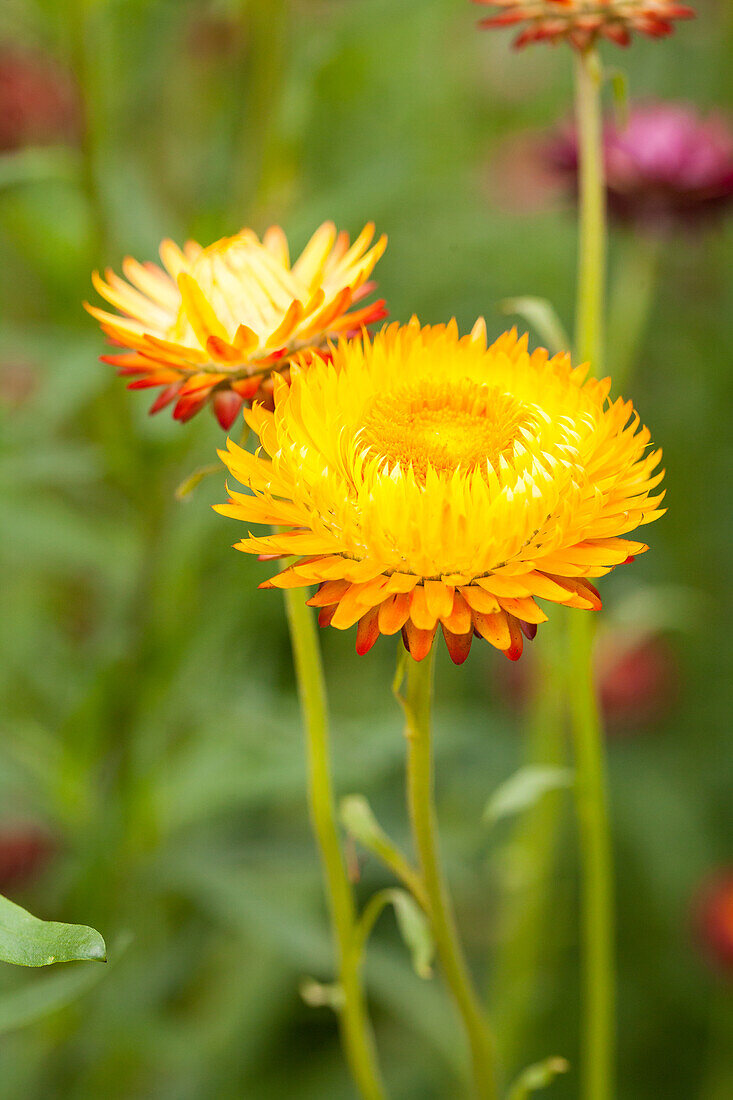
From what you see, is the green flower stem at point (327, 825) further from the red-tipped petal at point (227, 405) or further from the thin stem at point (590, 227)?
the thin stem at point (590, 227)

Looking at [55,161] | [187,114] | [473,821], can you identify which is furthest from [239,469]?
[187,114]

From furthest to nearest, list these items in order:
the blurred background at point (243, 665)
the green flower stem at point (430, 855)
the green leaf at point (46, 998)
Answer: the blurred background at point (243, 665), the green leaf at point (46, 998), the green flower stem at point (430, 855)

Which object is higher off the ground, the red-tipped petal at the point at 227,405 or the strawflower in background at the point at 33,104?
the strawflower in background at the point at 33,104

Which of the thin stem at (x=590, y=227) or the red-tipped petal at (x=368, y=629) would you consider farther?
the thin stem at (x=590, y=227)

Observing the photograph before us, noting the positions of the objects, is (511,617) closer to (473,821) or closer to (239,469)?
(239,469)

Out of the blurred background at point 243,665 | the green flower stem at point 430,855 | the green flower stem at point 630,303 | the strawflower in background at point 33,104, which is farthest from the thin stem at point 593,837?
the strawflower in background at point 33,104

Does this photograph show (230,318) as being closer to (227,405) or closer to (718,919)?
(227,405)
